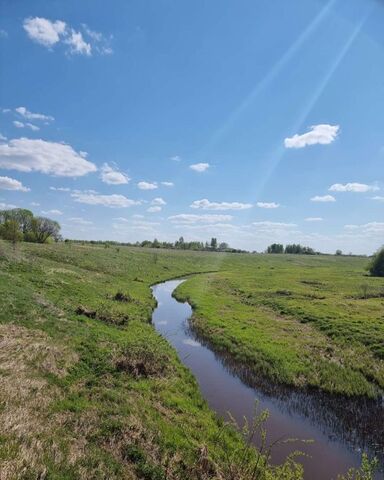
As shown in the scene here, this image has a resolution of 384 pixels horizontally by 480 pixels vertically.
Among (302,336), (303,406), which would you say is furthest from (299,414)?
(302,336)

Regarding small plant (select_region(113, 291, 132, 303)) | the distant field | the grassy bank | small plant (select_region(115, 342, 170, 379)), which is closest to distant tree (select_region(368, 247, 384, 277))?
the distant field

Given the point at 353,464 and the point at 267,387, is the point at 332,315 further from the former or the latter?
the point at 353,464

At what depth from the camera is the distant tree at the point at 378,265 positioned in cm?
7569

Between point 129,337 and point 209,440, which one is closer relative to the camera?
point 209,440

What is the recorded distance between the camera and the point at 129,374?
13852 mm

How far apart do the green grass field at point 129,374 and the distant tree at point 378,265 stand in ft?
170

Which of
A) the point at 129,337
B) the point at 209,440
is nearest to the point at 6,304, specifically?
the point at 129,337

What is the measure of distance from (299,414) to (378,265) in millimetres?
76506

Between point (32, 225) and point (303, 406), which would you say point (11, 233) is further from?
point (303, 406)

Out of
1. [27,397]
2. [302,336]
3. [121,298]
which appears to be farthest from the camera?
[121,298]

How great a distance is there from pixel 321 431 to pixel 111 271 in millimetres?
43122

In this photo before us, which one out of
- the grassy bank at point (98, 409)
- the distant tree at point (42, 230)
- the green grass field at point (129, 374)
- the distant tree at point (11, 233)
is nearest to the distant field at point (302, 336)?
the green grass field at point (129, 374)

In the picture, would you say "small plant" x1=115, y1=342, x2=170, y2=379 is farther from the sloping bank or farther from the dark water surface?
the sloping bank

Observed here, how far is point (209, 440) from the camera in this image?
→ 1041 cm
